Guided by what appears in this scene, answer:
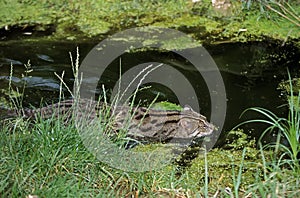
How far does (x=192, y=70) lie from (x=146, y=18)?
1.12 m

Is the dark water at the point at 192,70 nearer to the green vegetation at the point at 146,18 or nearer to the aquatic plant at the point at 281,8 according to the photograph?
the green vegetation at the point at 146,18

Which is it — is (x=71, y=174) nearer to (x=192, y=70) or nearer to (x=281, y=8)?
(x=192, y=70)

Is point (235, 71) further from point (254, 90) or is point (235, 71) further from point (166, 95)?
point (166, 95)

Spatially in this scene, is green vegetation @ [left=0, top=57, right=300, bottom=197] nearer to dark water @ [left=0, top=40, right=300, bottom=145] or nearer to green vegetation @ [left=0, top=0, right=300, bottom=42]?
dark water @ [left=0, top=40, right=300, bottom=145]

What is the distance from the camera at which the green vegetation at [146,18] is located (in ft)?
18.5

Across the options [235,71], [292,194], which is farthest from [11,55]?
[292,194]

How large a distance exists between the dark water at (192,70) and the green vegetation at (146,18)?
9.7 inches

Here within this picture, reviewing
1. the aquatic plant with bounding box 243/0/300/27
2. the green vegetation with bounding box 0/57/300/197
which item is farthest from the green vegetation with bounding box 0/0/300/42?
the green vegetation with bounding box 0/57/300/197

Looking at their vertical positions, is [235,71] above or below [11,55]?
above

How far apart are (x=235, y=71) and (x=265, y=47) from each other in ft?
1.84

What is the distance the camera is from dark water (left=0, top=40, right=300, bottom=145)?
457 centimetres

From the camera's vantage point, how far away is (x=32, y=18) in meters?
5.84

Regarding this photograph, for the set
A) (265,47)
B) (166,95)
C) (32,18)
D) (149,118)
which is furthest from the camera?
(32,18)

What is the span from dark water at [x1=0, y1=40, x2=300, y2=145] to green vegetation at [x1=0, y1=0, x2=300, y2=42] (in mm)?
245
